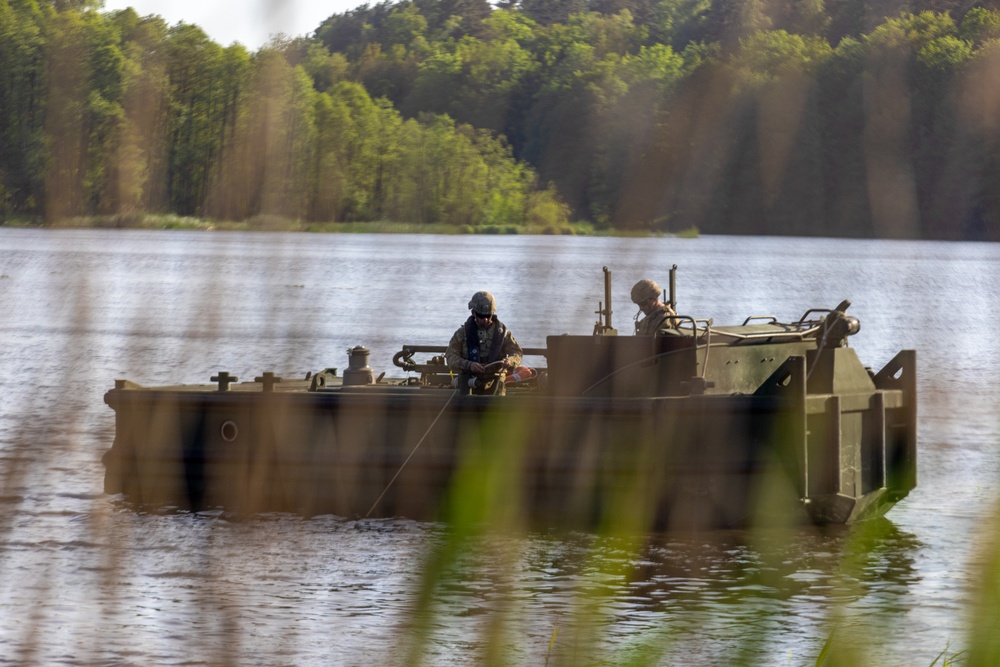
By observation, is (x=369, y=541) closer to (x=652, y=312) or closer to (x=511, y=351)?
(x=511, y=351)

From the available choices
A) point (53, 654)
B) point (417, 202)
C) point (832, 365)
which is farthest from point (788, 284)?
point (417, 202)

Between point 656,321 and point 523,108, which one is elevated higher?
point 523,108

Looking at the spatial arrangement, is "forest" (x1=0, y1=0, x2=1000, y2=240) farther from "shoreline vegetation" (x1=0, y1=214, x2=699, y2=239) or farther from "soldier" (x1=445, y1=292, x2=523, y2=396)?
"soldier" (x1=445, y1=292, x2=523, y2=396)

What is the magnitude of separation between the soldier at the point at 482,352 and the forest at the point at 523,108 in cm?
928

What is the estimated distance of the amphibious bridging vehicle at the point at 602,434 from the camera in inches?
448

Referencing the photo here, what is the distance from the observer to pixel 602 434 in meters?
11.6

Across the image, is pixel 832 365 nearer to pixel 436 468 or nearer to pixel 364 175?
pixel 436 468

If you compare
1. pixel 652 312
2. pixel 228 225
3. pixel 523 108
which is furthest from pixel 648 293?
pixel 228 225

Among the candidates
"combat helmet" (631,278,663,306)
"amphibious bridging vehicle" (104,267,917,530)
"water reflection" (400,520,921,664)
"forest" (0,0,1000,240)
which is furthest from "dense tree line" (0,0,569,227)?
"combat helmet" (631,278,663,306)

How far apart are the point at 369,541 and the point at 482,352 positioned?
1.66 metres

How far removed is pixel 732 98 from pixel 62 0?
81 centimetres

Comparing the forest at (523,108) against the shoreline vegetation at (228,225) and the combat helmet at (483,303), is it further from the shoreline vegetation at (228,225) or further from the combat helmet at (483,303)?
the combat helmet at (483,303)

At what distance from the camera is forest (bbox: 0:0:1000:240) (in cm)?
171

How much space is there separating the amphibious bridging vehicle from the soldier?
17 cm
